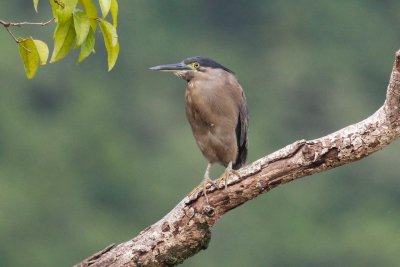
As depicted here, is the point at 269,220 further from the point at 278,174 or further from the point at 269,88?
the point at 278,174

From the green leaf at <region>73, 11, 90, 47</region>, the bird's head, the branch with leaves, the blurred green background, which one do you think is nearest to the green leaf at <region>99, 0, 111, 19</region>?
the branch with leaves

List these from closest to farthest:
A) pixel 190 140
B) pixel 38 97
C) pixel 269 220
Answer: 1. pixel 190 140
2. pixel 269 220
3. pixel 38 97

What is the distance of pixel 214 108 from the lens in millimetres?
7062

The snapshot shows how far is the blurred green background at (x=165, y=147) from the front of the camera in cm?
2214

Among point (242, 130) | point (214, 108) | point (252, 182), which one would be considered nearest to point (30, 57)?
point (252, 182)

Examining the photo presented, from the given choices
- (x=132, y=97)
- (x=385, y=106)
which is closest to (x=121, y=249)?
(x=385, y=106)

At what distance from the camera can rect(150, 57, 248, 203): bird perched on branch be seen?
23.2ft

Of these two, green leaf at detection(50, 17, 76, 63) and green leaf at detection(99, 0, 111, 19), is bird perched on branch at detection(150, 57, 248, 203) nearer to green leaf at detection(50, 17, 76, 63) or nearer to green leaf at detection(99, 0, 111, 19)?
green leaf at detection(50, 17, 76, 63)

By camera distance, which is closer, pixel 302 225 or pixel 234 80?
pixel 234 80

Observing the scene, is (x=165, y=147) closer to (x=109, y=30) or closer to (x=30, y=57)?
(x=30, y=57)

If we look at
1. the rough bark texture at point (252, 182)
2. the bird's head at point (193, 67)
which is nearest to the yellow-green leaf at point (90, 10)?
the rough bark texture at point (252, 182)

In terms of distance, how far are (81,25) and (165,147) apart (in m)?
18.5

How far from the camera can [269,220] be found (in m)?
23.2

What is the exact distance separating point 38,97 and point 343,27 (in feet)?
22.0
